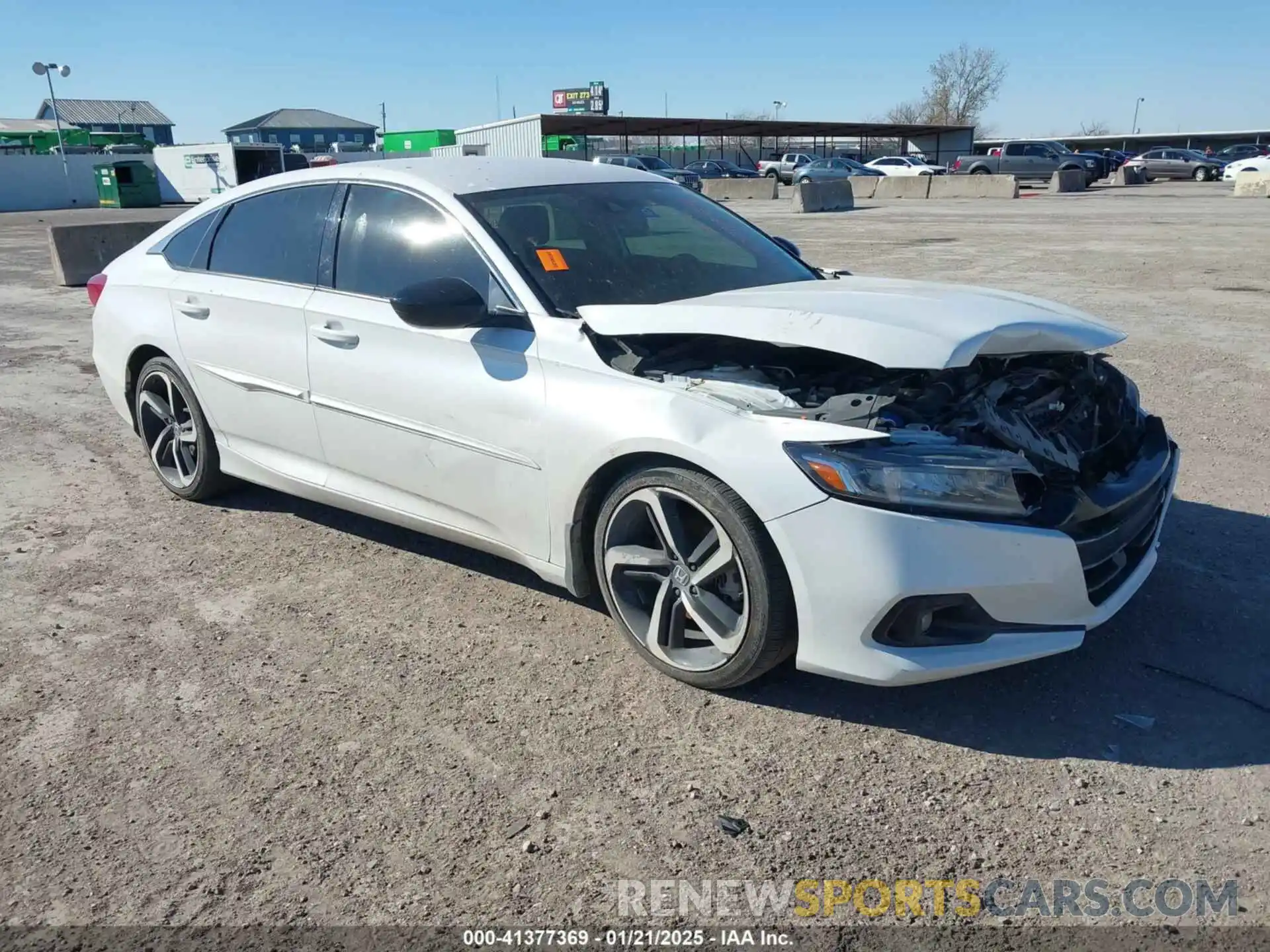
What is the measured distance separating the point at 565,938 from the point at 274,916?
0.71 meters

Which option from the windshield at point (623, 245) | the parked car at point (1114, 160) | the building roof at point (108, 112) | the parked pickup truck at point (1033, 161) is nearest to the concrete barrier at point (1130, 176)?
the parked pickup truck at point (1033, 161)

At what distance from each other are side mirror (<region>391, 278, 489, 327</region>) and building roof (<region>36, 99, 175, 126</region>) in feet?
398

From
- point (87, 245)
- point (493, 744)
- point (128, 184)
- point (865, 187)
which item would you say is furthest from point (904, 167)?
point (493, 744)

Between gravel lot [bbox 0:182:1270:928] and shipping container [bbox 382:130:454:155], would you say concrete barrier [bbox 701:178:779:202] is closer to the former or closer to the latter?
shipping container [bbox 382:130:454:155]

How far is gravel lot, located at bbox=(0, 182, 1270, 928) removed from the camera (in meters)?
2.57

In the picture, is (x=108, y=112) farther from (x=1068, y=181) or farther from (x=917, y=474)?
(x=917, y=474)

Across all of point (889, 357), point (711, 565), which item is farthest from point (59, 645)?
point (889, 357)

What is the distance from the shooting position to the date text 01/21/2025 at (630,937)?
2352mm

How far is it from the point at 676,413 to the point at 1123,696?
170 cm

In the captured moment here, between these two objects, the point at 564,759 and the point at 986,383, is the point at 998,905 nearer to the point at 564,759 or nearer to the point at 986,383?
the point at 564,759

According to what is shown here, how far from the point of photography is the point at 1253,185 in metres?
32.8

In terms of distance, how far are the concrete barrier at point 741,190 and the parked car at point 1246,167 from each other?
630 inches

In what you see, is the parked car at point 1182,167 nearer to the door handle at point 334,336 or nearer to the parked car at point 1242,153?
the parked car at point 1242,153

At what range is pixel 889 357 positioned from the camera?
3.07 meters
